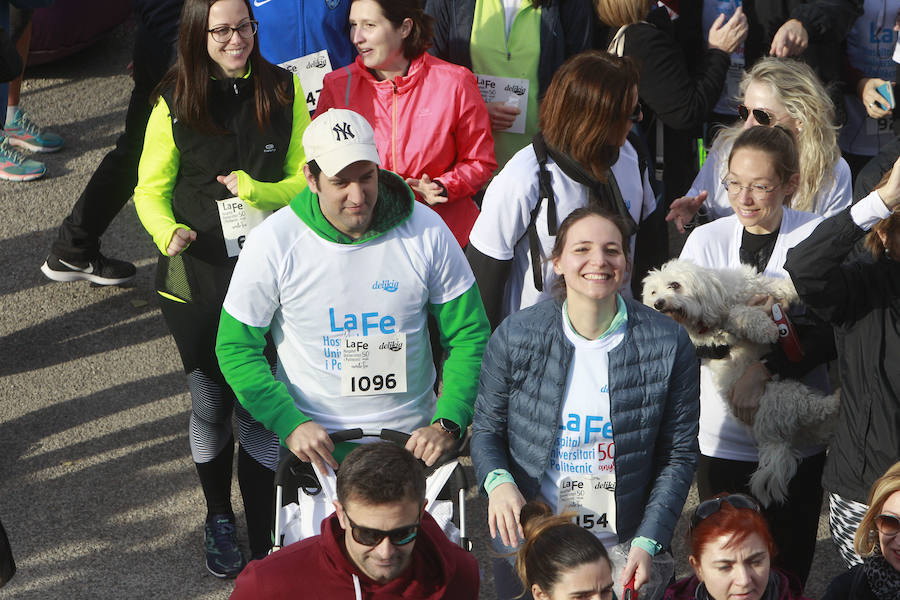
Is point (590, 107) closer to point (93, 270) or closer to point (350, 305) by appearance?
point (350, 305)

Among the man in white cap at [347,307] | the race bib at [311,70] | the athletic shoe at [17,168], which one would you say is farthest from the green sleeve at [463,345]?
the athletic shoe at [17,168]

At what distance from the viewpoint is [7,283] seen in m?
6.84

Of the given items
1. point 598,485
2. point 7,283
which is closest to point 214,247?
point 598,485

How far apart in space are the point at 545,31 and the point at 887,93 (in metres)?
1.83

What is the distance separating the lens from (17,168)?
25.2 feet

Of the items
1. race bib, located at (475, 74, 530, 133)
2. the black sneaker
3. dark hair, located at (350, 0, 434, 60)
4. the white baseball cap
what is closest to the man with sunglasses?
the white baseball cap

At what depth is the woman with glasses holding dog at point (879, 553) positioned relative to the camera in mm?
3266

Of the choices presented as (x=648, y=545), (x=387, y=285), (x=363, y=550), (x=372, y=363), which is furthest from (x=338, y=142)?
(x=648, y=545)

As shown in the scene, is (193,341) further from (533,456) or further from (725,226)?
(725,226)

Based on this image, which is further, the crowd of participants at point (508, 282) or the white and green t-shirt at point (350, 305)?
the white and green t-shirt at point (350, 305)

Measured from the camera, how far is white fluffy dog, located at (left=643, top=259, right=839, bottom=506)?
4121mm

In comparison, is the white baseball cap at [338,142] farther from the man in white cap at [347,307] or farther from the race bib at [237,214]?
the race bib at [237,214]

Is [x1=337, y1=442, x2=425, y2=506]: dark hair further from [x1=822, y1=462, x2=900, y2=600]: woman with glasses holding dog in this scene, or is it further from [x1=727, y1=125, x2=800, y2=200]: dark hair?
[x1=727, y1=125, x2=800, y2=200]: dark hair

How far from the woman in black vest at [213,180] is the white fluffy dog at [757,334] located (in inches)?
62.0
